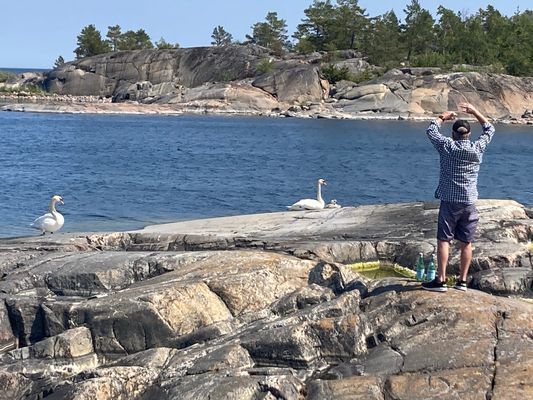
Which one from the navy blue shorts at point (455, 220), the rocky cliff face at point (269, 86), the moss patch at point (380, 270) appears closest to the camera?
the navy blue shorts at point (455, 220)

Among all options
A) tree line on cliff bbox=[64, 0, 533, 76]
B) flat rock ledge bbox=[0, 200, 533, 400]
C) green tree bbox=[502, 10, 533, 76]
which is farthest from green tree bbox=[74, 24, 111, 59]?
flat rock ledge bbox=[0, 200, 533, 400]

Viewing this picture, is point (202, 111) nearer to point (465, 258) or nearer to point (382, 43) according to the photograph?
point (382, 43)

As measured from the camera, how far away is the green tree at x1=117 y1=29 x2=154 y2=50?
136 meters

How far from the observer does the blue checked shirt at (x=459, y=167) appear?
11.3 m

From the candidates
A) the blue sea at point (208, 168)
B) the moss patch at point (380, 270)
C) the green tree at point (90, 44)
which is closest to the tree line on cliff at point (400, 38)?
the green tree at point (90, 44)

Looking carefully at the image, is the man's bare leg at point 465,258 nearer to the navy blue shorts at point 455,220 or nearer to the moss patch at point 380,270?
the navy blue shorts at point 455,220

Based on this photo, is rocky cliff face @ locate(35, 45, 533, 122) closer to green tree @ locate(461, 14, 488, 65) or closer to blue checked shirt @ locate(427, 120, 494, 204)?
green tree @ locate(461, 14, 488, 65)

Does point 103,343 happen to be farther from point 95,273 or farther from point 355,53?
point 355,53

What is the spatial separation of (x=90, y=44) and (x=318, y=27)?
36.5 meters

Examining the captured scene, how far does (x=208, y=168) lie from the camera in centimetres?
4806

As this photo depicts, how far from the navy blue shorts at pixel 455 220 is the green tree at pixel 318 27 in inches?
4433

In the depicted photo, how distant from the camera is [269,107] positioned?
102938mm

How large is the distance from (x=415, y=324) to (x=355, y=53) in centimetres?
11095

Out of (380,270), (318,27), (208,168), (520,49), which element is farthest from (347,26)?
(380,270)
